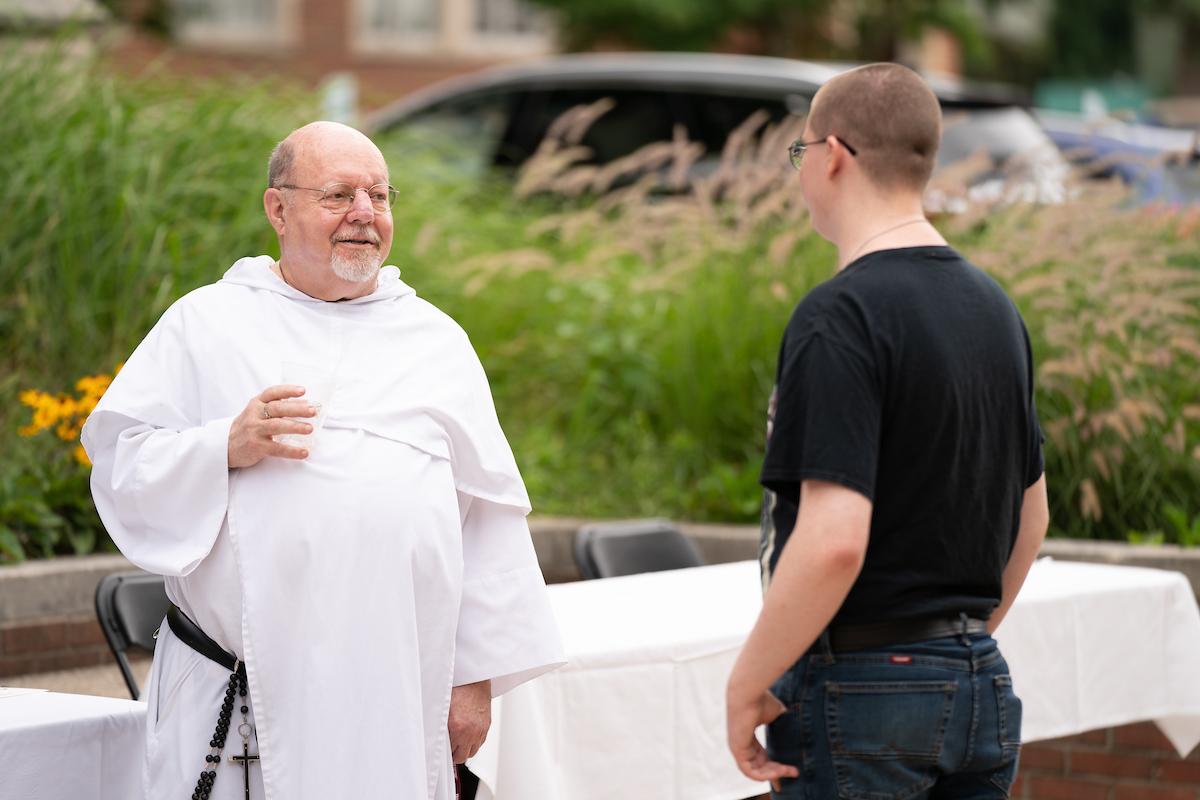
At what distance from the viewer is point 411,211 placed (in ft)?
28.6

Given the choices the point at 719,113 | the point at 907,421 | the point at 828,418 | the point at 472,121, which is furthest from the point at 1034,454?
the point at 472,121

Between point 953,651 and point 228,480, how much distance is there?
1.42 metres

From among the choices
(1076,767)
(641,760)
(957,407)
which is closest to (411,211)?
(1076,767)

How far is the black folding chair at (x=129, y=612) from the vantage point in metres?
4.57

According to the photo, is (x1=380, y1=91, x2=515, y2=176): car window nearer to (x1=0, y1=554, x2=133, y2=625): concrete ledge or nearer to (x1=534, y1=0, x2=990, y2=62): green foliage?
(x1=0, y1=554, x2=133, y2=625): concrete ledge

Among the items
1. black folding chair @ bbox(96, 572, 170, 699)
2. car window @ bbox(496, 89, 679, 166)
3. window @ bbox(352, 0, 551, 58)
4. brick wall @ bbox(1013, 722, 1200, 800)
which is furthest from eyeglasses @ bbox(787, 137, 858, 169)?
window @ bbox(352, 0, 551, 58)

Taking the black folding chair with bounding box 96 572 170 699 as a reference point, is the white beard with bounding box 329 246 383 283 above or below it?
above

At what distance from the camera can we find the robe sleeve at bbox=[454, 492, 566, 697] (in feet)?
11.7

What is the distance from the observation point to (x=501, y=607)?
359cm

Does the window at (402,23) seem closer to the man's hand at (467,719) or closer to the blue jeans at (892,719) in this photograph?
the man's hand at (467,719)

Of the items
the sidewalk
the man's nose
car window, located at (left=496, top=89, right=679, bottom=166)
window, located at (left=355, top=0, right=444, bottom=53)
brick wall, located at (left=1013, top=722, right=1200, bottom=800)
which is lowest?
brick wall, located at (left=1013, top=722, right=1200, bottom=800)

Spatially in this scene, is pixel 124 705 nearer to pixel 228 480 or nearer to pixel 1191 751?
pixel 228 480

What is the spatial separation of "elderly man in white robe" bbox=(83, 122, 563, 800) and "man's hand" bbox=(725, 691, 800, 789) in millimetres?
714

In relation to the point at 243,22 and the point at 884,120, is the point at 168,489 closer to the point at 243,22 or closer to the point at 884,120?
the point at 884,120
